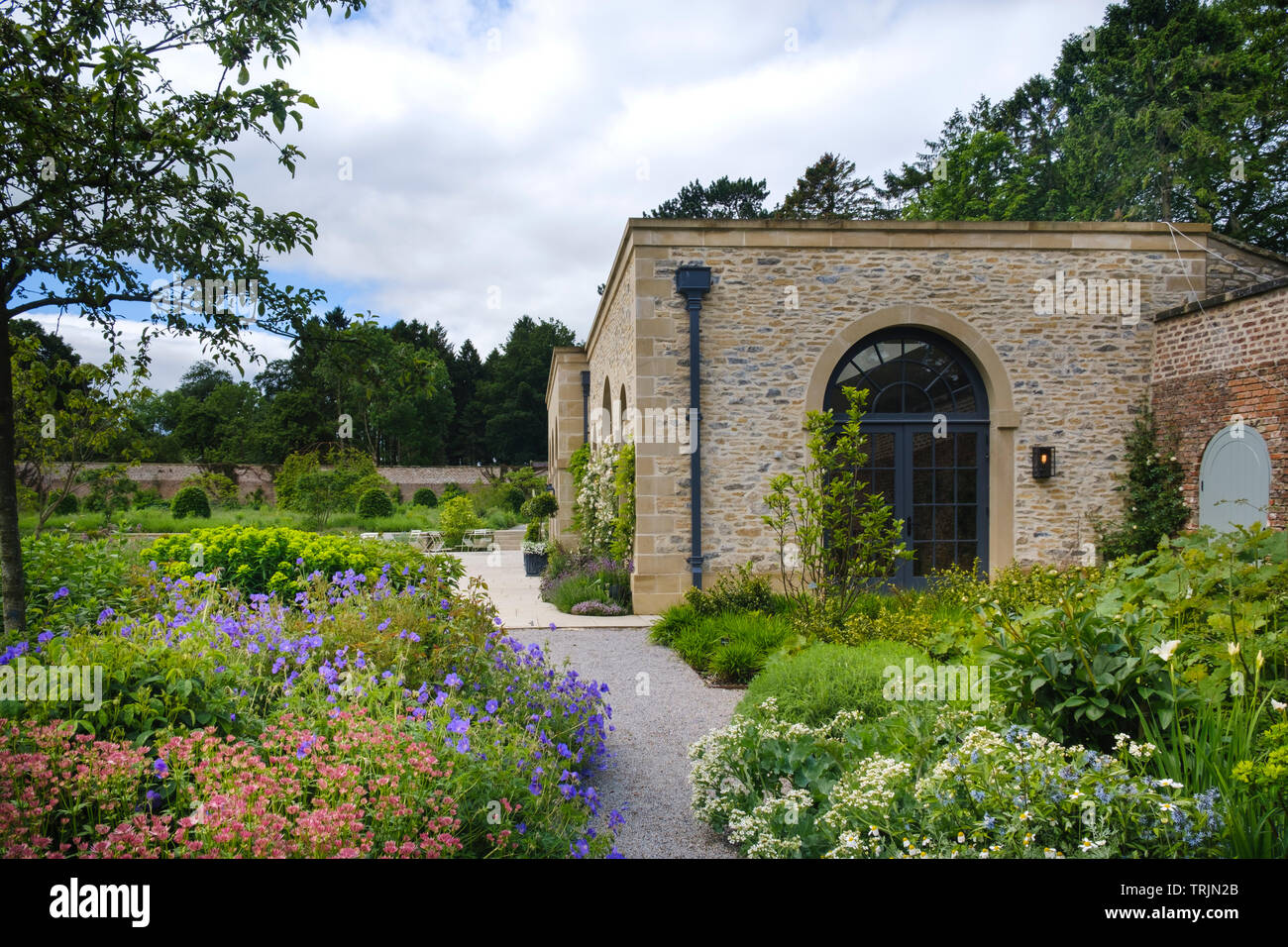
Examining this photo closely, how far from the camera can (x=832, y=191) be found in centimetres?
3197

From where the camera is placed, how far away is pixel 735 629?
7266 millimetres

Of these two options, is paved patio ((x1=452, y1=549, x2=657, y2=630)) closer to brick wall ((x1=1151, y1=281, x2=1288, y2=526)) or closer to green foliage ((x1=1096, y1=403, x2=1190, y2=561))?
green foliage ((x1=1096, y1=403, x2=1190, y2=561))

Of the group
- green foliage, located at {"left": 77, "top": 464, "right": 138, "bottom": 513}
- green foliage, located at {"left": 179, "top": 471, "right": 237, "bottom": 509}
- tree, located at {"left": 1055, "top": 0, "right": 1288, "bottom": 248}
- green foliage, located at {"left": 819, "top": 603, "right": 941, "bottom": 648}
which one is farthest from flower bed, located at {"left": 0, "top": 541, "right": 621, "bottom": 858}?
green foliage, located at {"left": 179, "top": 471, "right": 237, "bottom": 509}

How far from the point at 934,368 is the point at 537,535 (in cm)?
1045

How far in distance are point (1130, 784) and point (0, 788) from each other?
11.4ft

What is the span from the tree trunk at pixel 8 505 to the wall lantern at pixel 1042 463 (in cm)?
1041

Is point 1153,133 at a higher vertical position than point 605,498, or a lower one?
higher

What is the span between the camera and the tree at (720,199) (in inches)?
1389

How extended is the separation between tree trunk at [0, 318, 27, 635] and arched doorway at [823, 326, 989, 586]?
8.44 meters

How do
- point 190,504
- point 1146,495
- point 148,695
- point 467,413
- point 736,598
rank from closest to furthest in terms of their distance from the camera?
point 148,695 < point 736,598 < point 1146,495 < point 190,504 < point 467,413

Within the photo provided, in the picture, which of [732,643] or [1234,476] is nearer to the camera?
[732,643]

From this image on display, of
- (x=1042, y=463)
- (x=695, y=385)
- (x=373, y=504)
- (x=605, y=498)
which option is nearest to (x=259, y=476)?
(x=373, y=504)

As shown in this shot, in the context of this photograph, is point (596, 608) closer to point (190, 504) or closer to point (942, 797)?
point (942, 797)

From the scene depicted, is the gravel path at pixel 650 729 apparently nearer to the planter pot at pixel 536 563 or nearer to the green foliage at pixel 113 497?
the planter pot at pixel 536 563
